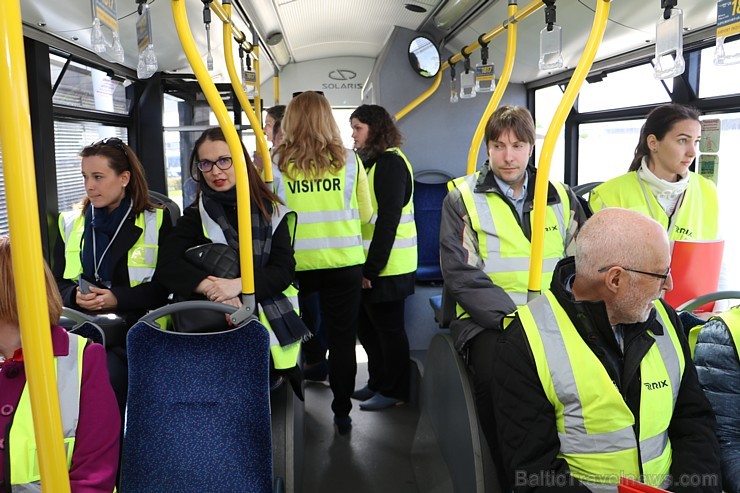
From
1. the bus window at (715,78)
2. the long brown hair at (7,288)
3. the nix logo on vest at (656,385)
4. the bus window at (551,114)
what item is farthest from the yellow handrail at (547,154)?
the bus window at (551,114)

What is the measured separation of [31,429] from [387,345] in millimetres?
2433

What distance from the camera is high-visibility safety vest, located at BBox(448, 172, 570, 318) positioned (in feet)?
8.54

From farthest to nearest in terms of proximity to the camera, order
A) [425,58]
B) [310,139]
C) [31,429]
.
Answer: [425,58]
[310,139]
[31,429]

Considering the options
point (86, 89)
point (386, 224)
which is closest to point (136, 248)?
point (386, 224)

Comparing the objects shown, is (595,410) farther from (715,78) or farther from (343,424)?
(715,78)

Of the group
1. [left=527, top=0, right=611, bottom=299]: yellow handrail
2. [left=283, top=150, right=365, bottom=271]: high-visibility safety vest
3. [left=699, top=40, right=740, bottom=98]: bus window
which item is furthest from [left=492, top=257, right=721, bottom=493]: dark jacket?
[left=699, top=40, right=740, bottom=98]: bus window

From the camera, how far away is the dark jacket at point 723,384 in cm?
191

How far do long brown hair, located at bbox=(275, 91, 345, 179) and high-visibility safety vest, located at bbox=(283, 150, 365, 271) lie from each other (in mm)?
58

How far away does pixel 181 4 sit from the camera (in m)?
1.97

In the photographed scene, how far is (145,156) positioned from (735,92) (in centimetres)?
494

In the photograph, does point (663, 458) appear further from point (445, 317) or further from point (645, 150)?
point (645, 150)

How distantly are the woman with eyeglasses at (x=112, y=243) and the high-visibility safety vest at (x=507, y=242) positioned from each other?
141cm

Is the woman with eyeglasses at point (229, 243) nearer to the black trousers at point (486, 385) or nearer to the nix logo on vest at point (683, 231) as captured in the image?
the black trousers at point (486, 385)

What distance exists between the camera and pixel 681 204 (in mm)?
2910
